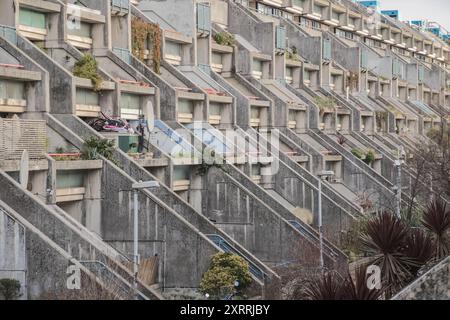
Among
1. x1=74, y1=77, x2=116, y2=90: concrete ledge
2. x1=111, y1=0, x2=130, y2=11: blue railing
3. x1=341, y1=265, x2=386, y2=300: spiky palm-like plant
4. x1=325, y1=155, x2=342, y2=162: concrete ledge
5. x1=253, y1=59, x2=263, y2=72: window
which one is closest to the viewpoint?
x1=341, y1=265, x2=386, y2=300: spiky palm-like plant

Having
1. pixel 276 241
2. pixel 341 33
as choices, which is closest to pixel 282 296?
pixel 276 241

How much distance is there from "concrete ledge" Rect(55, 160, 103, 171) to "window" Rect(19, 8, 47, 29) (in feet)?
29.7

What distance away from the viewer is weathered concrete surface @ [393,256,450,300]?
14.6 metres

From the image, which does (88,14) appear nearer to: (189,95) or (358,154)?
(189,95)

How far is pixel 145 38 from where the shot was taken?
44594mm

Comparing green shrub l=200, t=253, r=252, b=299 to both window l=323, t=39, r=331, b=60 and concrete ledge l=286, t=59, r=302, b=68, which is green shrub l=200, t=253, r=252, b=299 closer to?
concrete ledge l=286, t=59, r=302, b=68

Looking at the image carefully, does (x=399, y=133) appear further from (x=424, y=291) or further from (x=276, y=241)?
(x=424, y=291)

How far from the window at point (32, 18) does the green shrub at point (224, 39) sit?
17.4m

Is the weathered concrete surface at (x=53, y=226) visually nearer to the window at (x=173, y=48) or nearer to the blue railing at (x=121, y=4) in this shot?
the blue railing at (x=121, y=4)

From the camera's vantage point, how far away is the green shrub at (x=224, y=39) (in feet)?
176

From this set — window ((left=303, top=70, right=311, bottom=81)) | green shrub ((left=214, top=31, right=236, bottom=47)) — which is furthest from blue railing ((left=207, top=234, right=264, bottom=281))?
window ((left=303, top=70, right=311, bottom=81))

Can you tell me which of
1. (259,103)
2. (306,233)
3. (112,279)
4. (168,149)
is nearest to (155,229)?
(112,279)

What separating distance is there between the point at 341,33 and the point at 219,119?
4501 cm

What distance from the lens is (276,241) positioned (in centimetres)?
3728
